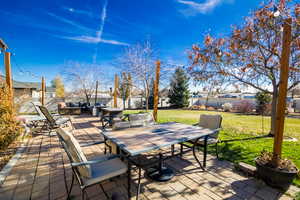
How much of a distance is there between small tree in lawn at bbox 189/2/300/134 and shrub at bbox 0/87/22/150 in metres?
5.25

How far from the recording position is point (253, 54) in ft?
13.1

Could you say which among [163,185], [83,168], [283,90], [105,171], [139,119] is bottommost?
[163,185]

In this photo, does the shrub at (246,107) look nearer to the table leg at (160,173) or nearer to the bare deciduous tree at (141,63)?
the bare deciduous tree at (141,63)

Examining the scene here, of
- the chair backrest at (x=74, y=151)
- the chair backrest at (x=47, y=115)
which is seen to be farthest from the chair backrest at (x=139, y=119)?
the chair backrest at (x=47, y=115)

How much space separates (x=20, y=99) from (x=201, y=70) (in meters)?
5.69

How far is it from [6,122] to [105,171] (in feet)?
10.2

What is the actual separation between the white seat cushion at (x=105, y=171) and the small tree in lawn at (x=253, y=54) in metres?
4.06

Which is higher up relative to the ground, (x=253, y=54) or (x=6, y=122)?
(x=253, y=54)

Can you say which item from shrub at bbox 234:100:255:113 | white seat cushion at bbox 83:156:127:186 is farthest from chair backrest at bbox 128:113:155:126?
→ shrub at bbox 234:100:255:113

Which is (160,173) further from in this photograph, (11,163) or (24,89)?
(24,89)

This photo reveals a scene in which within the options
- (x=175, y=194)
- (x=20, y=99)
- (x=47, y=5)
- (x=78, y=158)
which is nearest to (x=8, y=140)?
(x=20, y=99)

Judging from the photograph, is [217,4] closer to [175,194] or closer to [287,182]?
[287,182]

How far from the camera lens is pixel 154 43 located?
7.89 meters

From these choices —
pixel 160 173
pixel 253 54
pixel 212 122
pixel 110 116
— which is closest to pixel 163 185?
pixel 160 173
